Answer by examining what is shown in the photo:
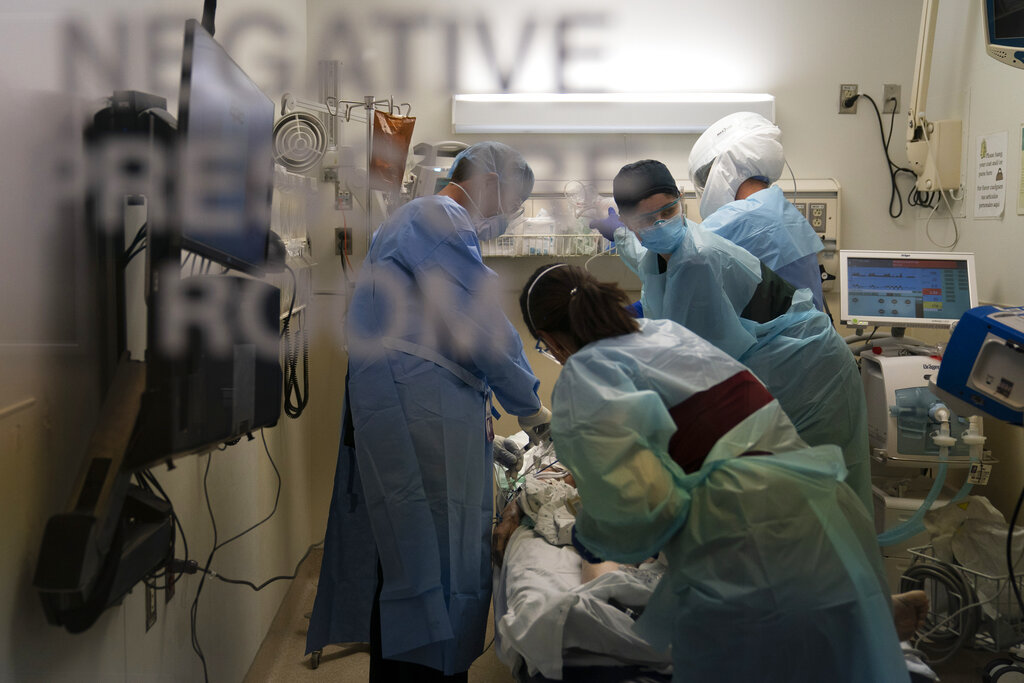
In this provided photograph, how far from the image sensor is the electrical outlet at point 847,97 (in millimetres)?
3518

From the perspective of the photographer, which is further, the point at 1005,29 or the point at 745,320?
the point at 745,320

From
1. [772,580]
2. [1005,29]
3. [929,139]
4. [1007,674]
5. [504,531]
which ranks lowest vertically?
[1007,674]

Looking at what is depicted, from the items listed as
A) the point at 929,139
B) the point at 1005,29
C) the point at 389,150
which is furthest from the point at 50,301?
the point at 929,139

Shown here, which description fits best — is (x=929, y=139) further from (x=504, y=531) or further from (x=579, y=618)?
(x=579, y=618)

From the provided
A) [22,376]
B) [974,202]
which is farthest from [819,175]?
[22,376]

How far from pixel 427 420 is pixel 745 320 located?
0.98 metres

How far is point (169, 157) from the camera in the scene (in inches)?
44.0

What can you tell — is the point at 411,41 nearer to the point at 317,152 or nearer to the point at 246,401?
the point at 317,152

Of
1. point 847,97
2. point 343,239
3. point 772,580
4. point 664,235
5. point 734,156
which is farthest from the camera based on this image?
point 847,97

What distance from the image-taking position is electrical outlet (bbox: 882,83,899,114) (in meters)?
3.52

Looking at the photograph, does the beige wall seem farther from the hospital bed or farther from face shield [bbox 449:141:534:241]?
face shield [bbox 449:141:534:241]

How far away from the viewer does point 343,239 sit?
8.71 ft

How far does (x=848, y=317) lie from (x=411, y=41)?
2088 mm

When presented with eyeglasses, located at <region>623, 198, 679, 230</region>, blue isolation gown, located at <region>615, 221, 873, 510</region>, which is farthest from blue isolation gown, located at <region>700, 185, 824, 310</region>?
eyeglasses, located at <region>623, 198, 679, 230</region>
